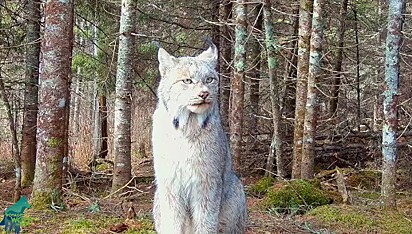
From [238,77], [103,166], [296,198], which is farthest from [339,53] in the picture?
[103,166]

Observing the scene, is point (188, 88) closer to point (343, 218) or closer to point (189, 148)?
point (189, 148)

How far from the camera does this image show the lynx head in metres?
4.32

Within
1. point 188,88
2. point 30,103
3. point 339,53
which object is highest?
point 339,53

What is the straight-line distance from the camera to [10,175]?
11.6 metres

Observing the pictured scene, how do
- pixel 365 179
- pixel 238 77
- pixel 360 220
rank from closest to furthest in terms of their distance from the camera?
pixel 360 220
pixel 238 77
pixel 365 179

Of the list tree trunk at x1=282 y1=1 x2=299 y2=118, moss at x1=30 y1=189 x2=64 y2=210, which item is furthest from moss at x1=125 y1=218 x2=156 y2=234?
tree trunk at x1=282 y1=1 x2=299 y2=118

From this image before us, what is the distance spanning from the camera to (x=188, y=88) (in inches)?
172

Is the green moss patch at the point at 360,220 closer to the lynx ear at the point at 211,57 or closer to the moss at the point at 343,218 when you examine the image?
the moss at the point at 343,218

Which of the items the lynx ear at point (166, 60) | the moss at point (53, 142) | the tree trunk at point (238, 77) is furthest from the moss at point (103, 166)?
the lynx ear at point (166, 60)

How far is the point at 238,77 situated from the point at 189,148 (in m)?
4.90

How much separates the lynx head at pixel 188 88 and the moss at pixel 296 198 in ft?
11.5

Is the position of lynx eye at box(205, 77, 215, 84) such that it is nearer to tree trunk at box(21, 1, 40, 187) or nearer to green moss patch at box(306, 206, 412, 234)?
green moss patch at box(306, 206, 412, 234)

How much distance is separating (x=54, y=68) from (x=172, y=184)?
2303 mm

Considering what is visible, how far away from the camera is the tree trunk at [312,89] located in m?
8.11
